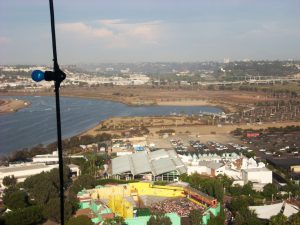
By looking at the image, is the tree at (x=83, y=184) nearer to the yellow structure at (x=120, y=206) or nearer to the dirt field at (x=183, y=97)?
the yellow structure at (x=120, y=206)

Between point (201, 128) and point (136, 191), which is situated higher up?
point (136, 191)

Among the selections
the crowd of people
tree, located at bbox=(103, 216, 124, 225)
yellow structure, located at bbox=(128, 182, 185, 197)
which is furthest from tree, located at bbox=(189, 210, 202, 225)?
yellow structure, located at bbox=(128, 182, 185, 197)

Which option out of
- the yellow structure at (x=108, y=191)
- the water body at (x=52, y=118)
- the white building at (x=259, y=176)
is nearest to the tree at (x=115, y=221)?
the yellow structure at (x=108, y=191)

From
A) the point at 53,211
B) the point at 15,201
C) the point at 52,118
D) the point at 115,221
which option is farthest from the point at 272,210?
the point at 52,118

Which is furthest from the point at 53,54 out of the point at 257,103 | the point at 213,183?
the point at 257,103

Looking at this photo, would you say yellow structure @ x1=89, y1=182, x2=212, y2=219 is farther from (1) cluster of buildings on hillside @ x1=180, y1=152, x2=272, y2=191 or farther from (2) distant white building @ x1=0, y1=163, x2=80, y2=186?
(2) distant white building @ x1=0, y1=163, x2=80, y2=186

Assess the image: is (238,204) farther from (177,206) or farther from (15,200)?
(15,200)
